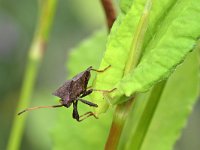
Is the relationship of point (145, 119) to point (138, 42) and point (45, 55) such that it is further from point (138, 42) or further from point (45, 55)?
point (45, 55)

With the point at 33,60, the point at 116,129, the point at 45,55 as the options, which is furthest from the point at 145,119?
the point at 45,55

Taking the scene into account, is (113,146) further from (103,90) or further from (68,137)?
(68,137)

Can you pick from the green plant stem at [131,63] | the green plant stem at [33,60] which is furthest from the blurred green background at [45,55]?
the green plant stem at [131,63]

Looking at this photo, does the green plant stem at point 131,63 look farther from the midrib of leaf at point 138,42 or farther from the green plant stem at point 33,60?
the green plant stem at point 33,60

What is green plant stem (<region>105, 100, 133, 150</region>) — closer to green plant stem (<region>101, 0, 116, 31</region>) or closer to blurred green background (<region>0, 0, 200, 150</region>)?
green plant stem (<region>101, 0, 116, 31</region>)

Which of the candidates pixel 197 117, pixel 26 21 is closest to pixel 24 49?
pixel 26 21
